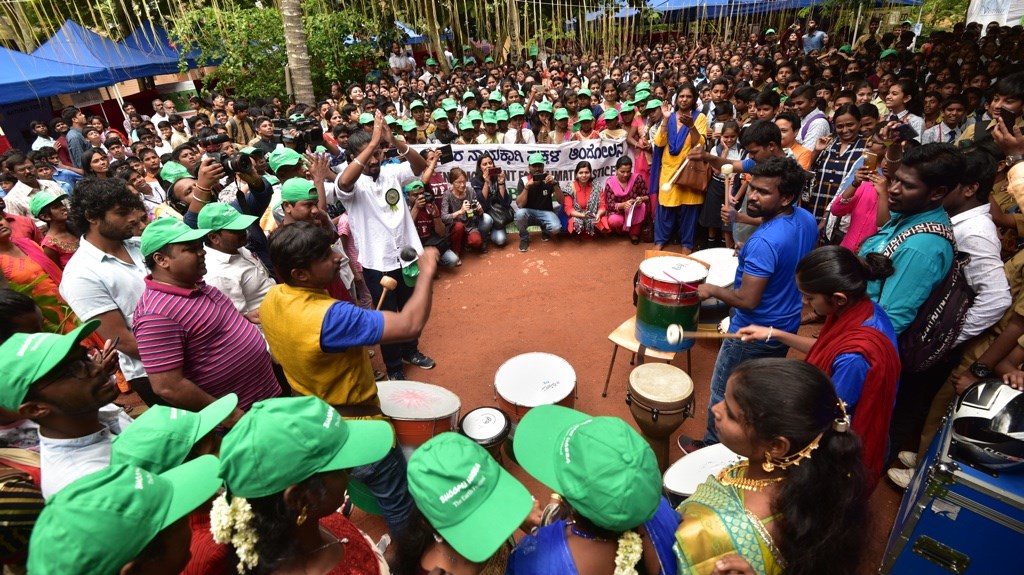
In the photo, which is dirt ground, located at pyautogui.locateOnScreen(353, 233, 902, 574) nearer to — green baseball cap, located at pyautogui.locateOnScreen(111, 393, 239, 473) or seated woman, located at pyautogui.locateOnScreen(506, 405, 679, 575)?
green baseball cap, located at pyautogui.locateOnScreen(111, 393, 239, 473)

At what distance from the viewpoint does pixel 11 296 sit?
8.32 feet

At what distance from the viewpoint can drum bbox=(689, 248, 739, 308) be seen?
14.0 feet

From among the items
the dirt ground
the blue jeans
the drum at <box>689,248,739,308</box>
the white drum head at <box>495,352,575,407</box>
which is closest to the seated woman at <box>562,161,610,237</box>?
the dirt ground

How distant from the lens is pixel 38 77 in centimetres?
1281

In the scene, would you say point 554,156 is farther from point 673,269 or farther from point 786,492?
point 786,492

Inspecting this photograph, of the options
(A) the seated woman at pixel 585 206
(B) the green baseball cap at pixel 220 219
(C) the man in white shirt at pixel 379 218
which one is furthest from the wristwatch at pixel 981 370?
(A) the seated woman at pixel 585 206

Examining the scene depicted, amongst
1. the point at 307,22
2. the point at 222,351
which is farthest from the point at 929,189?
the point at 307,22

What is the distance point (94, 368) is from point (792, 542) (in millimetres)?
2712

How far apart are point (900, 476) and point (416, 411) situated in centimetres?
325

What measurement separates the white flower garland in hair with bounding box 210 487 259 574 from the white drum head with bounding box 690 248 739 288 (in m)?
3.79

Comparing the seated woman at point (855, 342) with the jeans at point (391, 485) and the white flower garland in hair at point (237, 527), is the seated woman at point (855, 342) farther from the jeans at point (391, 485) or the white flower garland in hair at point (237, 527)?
the white flower garland in hair at point (237, 527)

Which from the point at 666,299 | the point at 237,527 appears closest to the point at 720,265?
the point at 666,299

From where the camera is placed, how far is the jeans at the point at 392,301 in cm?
462

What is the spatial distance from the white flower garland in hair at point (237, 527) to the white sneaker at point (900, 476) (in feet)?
12.6
